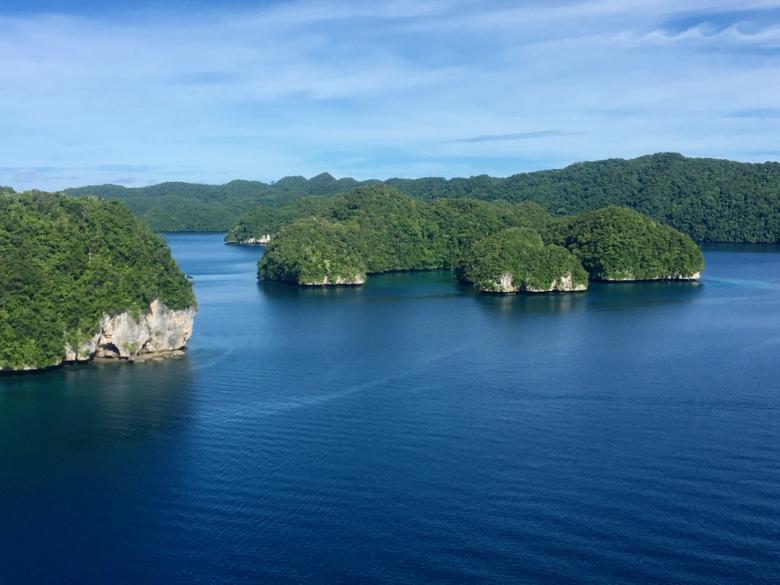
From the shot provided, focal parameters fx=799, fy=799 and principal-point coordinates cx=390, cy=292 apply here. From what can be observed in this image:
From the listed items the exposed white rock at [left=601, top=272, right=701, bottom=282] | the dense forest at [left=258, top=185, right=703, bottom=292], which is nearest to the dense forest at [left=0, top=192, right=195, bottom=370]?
the dense forest at [left=258, top=185, right=703, bottom=292]

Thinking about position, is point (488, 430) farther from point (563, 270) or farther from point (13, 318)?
point (563, 270)

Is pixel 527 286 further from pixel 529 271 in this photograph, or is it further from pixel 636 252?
pixel 636 252

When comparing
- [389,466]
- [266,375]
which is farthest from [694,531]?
[266,375]

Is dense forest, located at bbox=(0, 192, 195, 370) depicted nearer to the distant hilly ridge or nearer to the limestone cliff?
the limestone cliff

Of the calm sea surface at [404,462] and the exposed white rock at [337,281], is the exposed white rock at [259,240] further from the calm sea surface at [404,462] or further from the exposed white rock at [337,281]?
the calm sea surface at [404,462]

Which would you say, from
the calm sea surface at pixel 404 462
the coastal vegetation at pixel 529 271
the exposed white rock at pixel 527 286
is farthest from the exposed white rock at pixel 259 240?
the calm sea surface at pixel 404 462

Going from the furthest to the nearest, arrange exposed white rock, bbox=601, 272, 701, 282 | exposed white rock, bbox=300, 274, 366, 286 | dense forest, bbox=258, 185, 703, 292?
exposed white rock, bbox=601, 272, 701, 282, exposed white rock, bbox=300, 274, 366, 286, dense forest, bbox=258, 185, 703, 292

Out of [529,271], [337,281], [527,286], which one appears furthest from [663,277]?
[337,281]
